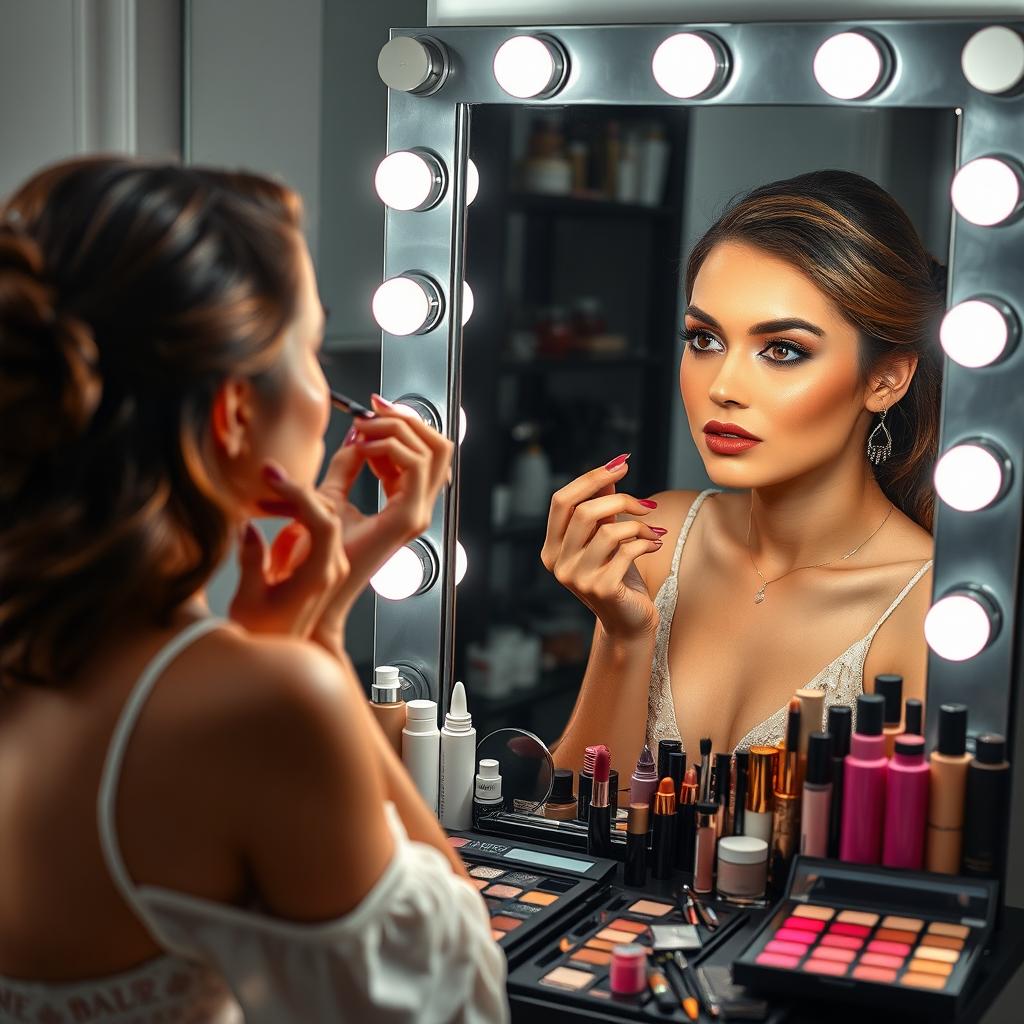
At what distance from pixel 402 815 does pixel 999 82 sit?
71cm

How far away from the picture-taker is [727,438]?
3.93 feet

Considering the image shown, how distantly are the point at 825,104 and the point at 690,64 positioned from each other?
12 centimetres

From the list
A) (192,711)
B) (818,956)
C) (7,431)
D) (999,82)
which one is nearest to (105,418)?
(7,431)

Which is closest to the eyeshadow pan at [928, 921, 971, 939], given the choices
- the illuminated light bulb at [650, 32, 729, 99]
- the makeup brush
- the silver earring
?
the silver earring

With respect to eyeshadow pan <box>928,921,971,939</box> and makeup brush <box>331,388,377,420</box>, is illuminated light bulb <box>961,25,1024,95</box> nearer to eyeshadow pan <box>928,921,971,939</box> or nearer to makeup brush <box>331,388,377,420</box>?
makeup brush <box>331,388,377,420</box>

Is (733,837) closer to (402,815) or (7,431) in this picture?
(402,815)

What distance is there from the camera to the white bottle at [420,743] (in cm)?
130

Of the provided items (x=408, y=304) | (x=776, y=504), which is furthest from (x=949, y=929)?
(x=408, y=304)

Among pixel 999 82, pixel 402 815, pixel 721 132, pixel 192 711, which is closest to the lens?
pixel 192 711

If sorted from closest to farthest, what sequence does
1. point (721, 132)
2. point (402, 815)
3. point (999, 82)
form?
point (402, 815) < point (999, 82) < point (721, 132)

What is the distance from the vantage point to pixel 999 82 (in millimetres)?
1064

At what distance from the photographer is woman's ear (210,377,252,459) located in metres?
0.77

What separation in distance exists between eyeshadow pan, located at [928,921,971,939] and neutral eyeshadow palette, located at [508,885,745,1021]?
5.9 inches

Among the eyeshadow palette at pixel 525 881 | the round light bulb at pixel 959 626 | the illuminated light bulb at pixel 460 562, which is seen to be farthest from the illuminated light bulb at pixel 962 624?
the illuminated light bulb at pixel 460 562
